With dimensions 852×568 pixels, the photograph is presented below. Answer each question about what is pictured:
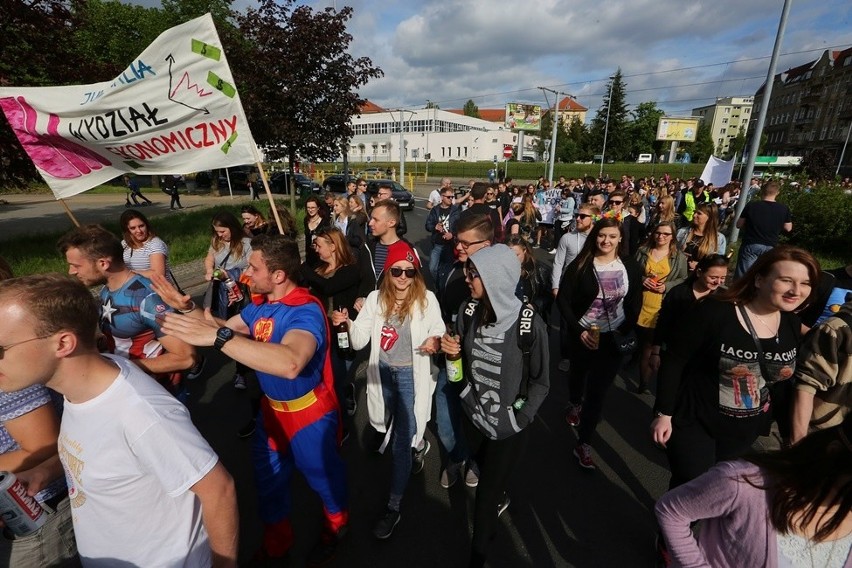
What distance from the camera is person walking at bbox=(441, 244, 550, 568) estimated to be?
2260 mm

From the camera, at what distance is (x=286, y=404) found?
2295mm

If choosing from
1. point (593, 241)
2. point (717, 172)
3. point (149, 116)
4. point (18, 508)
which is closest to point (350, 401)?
point (593, 241)

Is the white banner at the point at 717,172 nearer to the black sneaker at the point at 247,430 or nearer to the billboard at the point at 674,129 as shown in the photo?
the black sneaker at the point at 247,430

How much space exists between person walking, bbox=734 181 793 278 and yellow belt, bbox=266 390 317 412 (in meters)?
6.91

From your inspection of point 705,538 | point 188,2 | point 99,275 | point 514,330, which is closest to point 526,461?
point 514,330

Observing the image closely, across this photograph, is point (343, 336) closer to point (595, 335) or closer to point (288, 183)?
point (595, 335)

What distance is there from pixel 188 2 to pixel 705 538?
40062 millimetres

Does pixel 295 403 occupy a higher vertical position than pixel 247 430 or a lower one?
higher

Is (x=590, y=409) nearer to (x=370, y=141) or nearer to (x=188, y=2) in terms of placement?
(x=188, y=2)

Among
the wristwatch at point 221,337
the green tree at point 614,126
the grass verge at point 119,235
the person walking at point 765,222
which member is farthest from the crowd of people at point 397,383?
the green tree at point 614,126

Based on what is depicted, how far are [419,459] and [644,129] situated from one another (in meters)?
80.7

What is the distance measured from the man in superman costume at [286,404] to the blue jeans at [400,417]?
389 millimetres

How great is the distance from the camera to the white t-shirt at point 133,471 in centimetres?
133

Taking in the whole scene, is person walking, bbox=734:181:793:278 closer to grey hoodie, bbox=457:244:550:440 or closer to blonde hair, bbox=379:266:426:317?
grey hoodie, bbox=457:244:550:440
